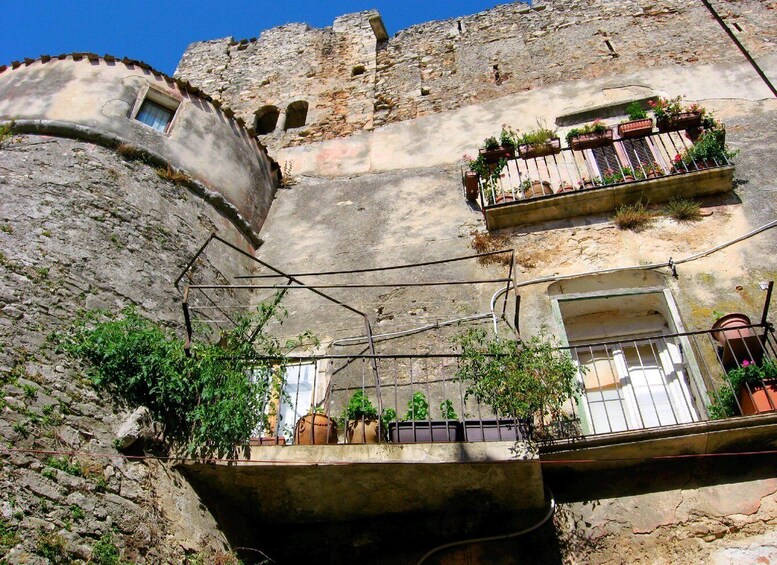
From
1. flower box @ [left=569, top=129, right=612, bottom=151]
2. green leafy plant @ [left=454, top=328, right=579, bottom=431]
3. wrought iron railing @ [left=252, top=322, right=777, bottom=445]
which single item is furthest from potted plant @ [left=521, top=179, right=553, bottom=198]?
green leafy plant @ [left=454, top=328, right=579, bottom=431]

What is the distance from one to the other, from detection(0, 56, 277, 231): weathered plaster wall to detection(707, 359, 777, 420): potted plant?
6514 millimetres

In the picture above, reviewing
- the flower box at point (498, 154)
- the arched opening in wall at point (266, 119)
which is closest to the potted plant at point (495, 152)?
the flower box at point (498, 154)

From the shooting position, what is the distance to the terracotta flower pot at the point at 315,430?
631cm

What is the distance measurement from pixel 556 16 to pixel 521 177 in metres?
6.01

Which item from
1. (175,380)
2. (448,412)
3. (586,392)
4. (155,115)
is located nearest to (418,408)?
(448,412)

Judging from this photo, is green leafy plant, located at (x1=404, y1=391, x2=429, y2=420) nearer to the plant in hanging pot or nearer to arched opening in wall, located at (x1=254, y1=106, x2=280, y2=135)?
the plant in hanging pot

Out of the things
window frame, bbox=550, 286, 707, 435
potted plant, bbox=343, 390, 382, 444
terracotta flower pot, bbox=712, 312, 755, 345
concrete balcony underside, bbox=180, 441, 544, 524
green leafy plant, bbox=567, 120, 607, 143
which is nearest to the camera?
concrete balcony underside, bbox=180, 441, 544, 524

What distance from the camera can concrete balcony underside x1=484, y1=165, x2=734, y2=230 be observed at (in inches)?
351

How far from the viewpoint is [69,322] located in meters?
6.32

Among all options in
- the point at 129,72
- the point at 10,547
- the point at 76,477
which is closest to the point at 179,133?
the point at 129,72

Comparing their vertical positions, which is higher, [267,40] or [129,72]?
[267,40]

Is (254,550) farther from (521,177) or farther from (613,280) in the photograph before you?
(521,177)

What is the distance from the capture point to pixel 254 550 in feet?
20.0

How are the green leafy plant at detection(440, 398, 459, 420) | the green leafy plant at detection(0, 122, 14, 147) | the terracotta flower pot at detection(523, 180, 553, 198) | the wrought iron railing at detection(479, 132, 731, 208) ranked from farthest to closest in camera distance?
1. the terracotta flower pot at detection(523, 180, 553, 198)
2. the wrought iron railing at detection(479, 132, 731, 208)
3. the green leafy plant at detection(0, 122, 14, 147)
4. the green leafy plant at detection(440, 398, 459, 420)
